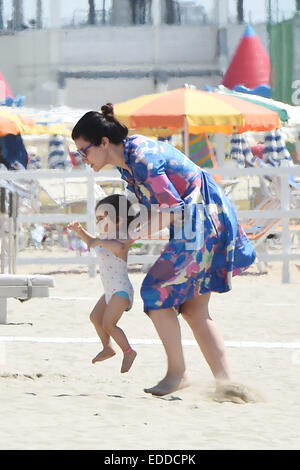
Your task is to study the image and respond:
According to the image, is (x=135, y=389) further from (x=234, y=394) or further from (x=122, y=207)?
(x=122, y=207)

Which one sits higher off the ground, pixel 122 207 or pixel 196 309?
pixel 122 207

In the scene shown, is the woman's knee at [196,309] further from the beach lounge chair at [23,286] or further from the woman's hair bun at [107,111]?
the beach lounge chair at [23,286]

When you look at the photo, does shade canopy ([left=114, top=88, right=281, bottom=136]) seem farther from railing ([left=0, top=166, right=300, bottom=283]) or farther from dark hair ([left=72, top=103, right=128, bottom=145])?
dark hair ([left=72, top=103, right=128, bottom=145])

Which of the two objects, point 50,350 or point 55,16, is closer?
point 50,350

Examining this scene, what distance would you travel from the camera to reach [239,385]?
5.34m

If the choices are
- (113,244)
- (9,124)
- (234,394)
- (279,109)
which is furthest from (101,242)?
(279,109)

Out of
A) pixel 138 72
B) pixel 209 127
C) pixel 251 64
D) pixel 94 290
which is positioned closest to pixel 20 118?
pixel 209 127

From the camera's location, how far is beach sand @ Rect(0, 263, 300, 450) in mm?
4367

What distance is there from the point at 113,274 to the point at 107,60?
2972 cm

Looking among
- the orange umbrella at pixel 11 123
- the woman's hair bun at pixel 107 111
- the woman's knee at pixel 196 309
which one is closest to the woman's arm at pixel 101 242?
the woman's knee at pixel 196 309

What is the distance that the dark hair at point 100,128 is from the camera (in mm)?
5254

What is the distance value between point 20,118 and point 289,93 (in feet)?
54.4

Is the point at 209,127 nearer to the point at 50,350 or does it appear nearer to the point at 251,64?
the point at 50,350

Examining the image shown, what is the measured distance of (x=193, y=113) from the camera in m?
14.0
